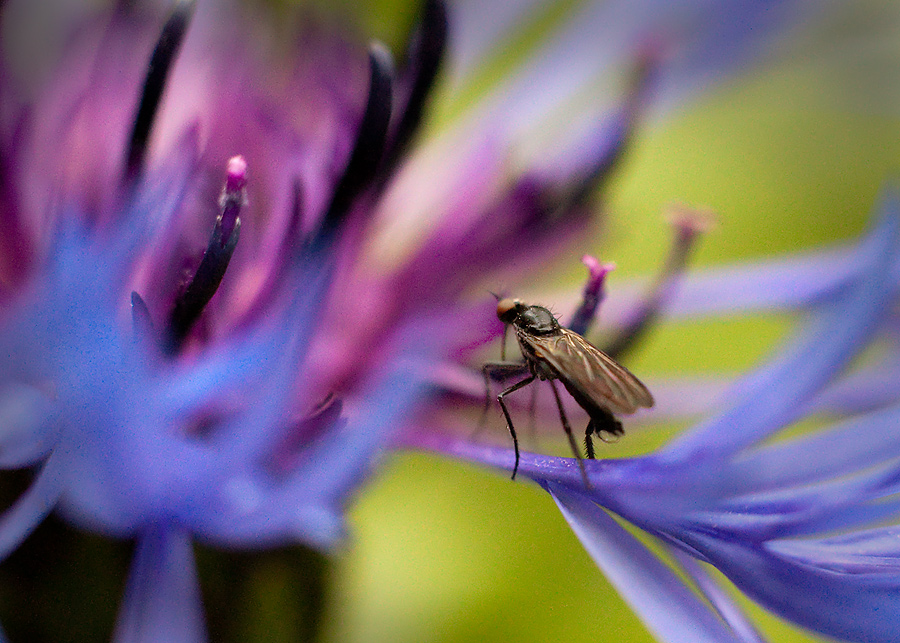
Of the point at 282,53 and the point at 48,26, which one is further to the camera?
the point at 48,26

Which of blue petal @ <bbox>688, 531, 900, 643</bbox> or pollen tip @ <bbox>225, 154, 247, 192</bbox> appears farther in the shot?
pollen tip @ <bbox>225, 154, 247, 192</bbox>

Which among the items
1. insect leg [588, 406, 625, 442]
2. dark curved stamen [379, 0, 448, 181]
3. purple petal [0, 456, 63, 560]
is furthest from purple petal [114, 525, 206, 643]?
dark curved stamen [379, 0, 448, 181]

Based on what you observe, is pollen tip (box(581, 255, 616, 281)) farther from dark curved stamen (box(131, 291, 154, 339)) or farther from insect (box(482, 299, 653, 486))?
dark curved stamen (box(131, 291, 154, 339))

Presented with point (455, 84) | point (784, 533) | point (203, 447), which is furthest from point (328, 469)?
point (455, 84)

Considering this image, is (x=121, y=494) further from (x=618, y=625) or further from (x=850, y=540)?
(x=618, y=625)

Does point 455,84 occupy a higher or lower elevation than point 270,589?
higher

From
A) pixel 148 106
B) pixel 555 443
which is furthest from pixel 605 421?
pixel 148 106
